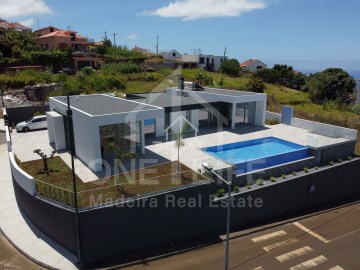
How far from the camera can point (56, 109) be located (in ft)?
76.7

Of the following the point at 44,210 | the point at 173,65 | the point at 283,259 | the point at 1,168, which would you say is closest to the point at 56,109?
the point at 1,168

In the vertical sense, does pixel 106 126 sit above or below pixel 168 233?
above

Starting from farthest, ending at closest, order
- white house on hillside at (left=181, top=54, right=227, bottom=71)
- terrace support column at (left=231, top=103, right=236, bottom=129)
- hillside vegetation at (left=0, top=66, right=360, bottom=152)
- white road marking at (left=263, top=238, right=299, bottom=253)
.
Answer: white house on hillside at (left=181, top=54, right=227, bottom=71), hillside vegetation at (left=0, top=66, right=360, bottom=152), terrace support column at (left=231, top=103, right=236, bottom=129), white road marking at (left=263, top=238, right=299, bottom=253)

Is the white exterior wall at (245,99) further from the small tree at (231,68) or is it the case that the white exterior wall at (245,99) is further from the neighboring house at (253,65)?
the neighboring house at (253,65)

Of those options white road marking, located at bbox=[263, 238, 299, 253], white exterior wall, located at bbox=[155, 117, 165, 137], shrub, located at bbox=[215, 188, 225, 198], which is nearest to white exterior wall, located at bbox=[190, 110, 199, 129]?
white exterior wall, located at bbox=[155, 117, 165, 137]

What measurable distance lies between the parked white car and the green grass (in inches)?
445

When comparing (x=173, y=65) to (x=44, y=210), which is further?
(x=173, y=65)

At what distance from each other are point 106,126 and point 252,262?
11.3 m

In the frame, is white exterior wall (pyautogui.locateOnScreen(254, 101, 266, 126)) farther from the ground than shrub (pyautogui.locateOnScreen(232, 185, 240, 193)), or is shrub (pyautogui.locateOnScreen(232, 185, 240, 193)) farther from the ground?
white exterior wall (pyautogui.locateOnScreen(254, 101, 266, 126))

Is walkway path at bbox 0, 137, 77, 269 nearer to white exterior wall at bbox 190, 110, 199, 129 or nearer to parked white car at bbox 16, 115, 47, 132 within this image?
parked white car at bbox 16, 115, 47, 132

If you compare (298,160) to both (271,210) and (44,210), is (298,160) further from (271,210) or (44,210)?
(44,210)

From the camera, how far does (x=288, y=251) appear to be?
624 inches

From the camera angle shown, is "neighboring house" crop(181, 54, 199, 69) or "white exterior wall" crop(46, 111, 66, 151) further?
"neighboring house" crop(181, 54, 199, 69)

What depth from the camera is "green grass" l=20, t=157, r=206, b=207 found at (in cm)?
1422
